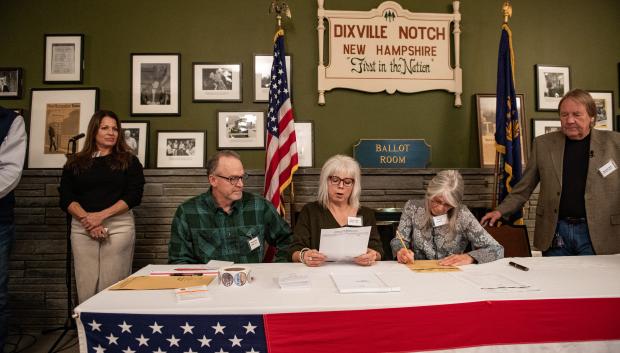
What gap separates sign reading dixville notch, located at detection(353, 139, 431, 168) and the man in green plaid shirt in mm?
1547

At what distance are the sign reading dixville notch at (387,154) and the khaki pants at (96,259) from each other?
2005 mm

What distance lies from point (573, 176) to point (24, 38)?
14.4ft

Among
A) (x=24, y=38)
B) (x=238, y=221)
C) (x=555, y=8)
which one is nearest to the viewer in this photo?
(x=238, y=221)

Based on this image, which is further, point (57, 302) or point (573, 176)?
point (57, 302)

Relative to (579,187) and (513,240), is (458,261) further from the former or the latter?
(579,187)

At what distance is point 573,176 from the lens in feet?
7.49

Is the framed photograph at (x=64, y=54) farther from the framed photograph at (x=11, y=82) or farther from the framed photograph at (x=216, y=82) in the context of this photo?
the framed photograph at (x=216, y=82)

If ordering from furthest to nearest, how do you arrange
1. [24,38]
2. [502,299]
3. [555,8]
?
[555,8] → [24,38] → [502,299]

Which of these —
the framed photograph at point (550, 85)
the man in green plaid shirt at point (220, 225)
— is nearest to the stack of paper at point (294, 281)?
the man in green plaid shirt at point (220, 225)

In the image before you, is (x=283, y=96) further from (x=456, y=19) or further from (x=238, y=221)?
(x=456, y=19)

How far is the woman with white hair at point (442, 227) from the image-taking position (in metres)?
2.00

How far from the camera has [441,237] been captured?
208 cm

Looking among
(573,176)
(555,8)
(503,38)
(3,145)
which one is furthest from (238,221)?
(555,8)

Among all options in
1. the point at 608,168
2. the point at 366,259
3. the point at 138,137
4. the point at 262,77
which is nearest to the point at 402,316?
the point at 366,259
